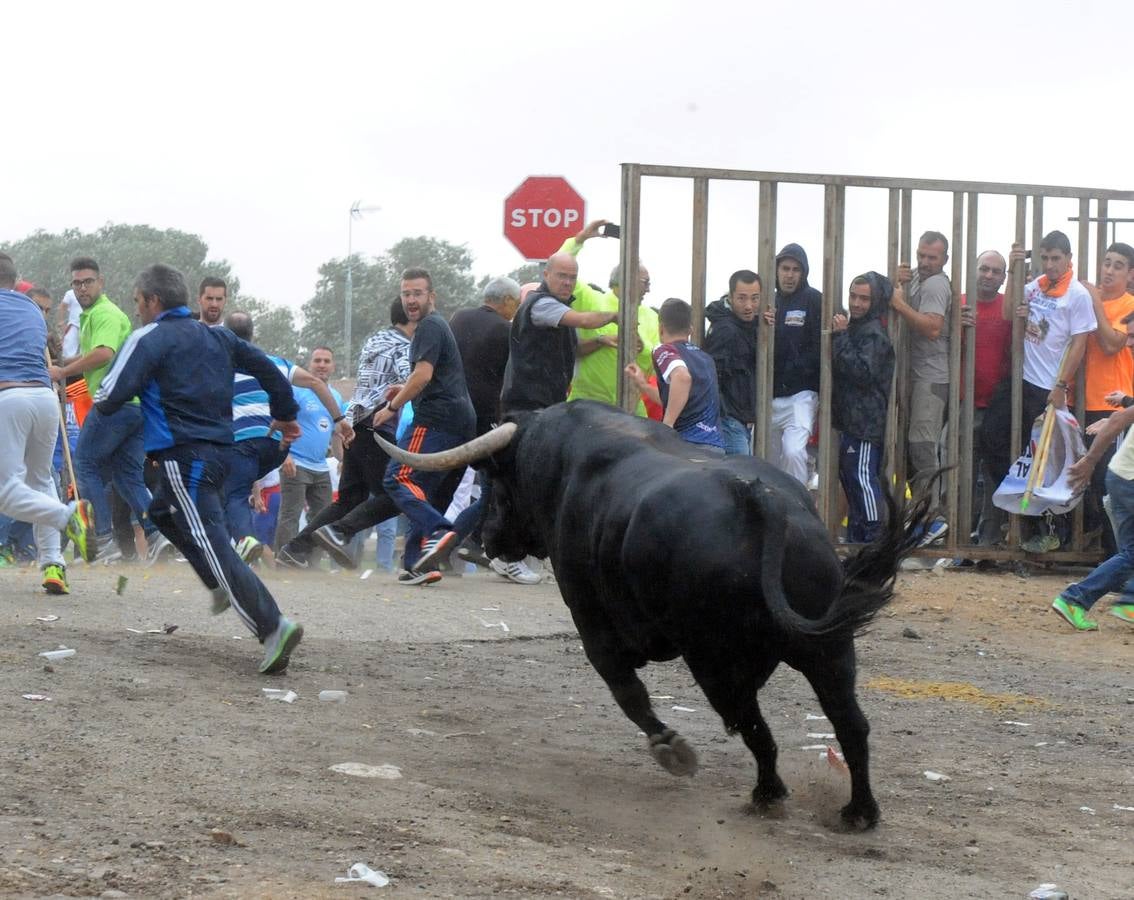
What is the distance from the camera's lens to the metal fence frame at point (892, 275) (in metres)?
11.2

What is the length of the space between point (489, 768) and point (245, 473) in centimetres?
502

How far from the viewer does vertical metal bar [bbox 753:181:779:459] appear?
1139 cm

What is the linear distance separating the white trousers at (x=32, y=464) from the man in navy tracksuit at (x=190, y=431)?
4.95 feet

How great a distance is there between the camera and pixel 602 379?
11109mm

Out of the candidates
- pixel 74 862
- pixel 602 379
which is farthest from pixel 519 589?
pixel 74 862

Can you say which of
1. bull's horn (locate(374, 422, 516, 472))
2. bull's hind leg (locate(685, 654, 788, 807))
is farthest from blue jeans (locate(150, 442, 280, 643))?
bull's hind leg (locate(685, 654, 788, 807))

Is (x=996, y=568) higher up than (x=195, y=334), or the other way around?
(x=195, y=334)

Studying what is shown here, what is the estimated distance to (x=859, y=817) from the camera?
17.6ft

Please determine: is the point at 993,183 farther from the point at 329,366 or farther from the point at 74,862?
the point at 74,862

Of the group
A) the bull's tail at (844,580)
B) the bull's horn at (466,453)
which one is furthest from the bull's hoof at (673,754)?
the bull's horn at (466,453)

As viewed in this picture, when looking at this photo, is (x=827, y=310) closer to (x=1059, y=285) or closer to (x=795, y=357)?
(x=795, y=357)

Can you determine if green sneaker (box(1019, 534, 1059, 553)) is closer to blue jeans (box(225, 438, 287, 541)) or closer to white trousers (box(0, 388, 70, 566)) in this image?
blue jeans (box(225, 438, 287, 541))

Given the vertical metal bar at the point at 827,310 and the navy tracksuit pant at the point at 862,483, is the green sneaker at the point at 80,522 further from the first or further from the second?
the navy tracksuit pant at the point at 862,483

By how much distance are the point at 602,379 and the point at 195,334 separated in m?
4.13
